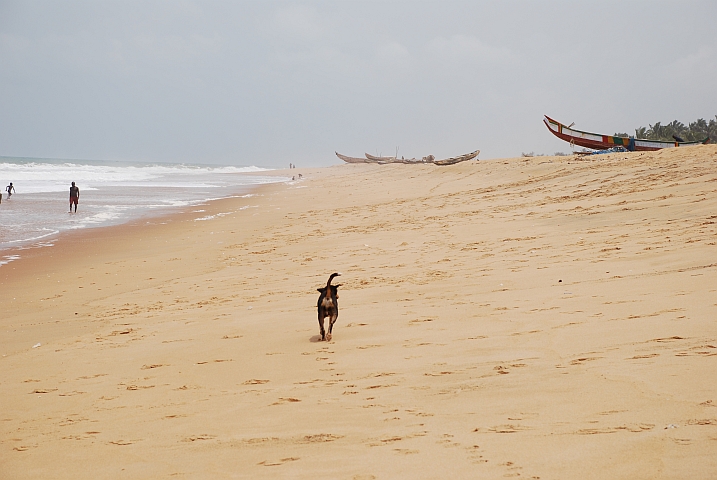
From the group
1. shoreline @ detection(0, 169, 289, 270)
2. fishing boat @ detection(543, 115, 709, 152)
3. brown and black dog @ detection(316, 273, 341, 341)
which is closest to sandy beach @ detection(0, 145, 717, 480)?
brown and black dog @ detection(316, 273, 341, 341)

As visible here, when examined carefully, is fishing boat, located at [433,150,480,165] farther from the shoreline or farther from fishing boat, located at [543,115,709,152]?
the shoreline

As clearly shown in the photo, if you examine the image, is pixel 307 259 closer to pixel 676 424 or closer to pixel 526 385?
pixel 526 385

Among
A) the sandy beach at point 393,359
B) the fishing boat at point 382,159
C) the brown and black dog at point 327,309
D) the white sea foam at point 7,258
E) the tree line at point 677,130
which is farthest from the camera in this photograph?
the fishing boat at point 382,159

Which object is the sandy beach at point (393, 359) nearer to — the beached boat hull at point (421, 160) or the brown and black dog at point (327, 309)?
the brown and black dog at point (327, 309)

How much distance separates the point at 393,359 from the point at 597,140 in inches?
1366

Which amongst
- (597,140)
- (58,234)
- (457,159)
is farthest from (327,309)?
(457,159)

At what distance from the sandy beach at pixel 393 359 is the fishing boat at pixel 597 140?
71.6ft

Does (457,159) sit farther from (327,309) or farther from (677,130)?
(327,309)

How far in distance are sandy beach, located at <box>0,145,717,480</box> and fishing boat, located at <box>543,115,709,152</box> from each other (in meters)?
21.8

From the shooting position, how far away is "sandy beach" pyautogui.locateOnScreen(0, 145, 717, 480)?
11.3 feet

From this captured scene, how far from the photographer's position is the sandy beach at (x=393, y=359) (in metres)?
3.44

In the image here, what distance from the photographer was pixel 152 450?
12.8 feet

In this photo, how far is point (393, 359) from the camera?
5344 millimetres

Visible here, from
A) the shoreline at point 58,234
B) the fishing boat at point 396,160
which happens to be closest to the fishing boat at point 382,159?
the fishing boat at point 396,160
